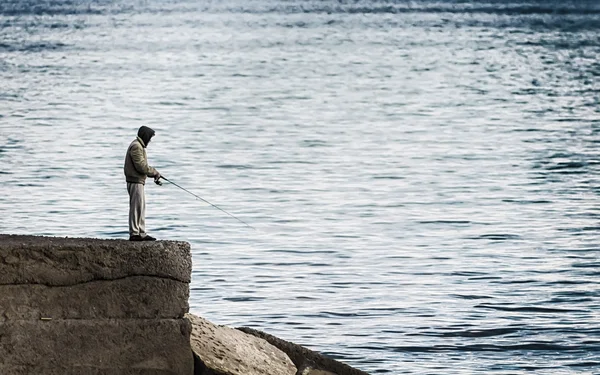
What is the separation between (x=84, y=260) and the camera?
11.3 metres

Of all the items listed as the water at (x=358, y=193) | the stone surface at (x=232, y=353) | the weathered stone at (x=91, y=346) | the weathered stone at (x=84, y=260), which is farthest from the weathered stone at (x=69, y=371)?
the water at (x=358, y=193)

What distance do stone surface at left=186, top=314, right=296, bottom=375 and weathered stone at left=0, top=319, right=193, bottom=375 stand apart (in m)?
0.36

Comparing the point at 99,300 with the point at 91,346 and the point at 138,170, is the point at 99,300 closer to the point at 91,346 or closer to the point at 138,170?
the point at 91,346

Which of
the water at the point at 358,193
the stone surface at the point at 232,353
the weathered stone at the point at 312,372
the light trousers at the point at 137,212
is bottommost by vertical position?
the water at the point at 358,193

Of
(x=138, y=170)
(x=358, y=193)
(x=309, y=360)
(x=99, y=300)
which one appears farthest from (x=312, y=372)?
(x=358, y=193)

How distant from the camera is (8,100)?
61875 millimetres

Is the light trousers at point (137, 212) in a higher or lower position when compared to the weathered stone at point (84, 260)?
higher

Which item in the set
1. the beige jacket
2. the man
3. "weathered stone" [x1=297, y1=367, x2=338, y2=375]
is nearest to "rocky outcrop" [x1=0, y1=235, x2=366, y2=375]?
the man

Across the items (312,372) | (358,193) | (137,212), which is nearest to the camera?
(137,212)

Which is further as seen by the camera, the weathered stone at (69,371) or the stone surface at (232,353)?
the stone surface at (232,353)

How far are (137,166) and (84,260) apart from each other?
3.42ft

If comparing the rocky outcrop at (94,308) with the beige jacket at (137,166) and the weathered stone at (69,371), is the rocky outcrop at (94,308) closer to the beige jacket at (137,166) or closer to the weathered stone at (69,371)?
the weathered stone at (69,371)

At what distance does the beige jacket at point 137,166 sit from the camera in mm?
12016

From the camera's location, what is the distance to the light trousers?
11797 millimetres
